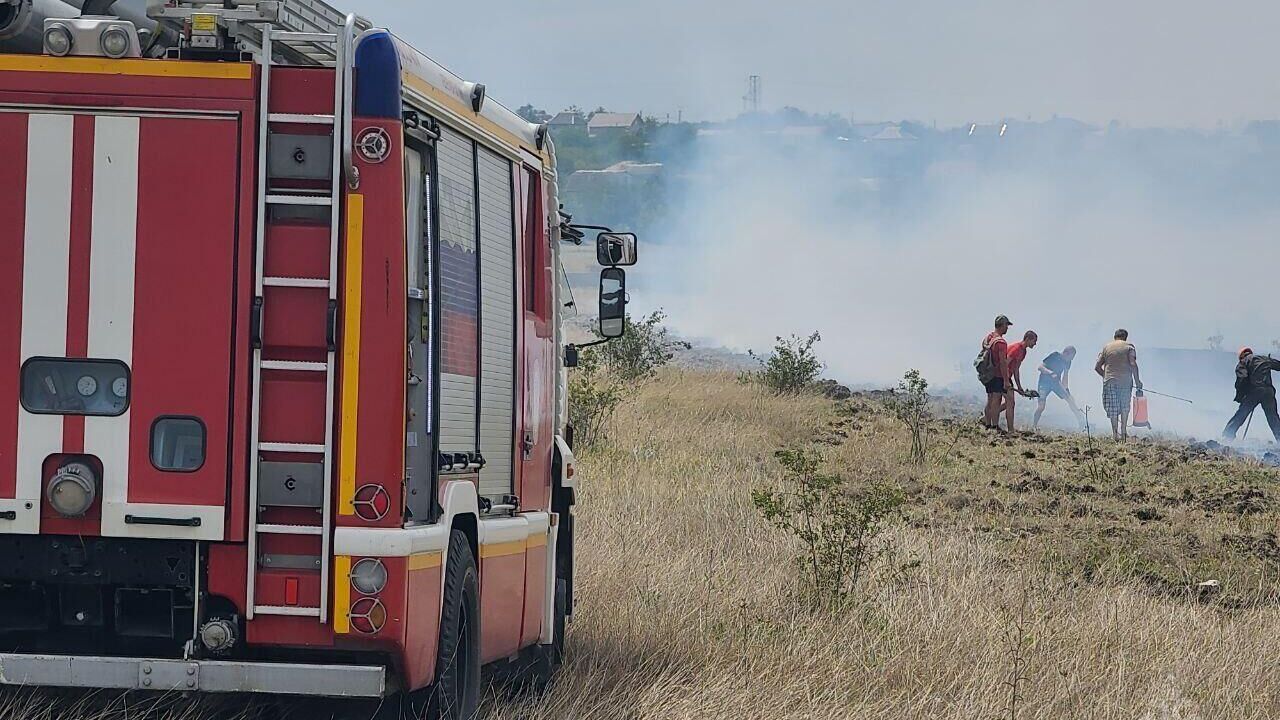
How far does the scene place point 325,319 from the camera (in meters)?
5.75

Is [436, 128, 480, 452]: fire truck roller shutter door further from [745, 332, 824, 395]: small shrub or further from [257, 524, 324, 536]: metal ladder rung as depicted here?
[745, 332, 824, 395]: small shrub

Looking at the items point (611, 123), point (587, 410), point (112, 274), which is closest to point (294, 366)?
point (112, 274)

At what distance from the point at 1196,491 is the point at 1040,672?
30.3 feet

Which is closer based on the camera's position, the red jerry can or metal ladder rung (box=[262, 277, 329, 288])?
metal ladder rung (box=[262, 277, 329, 288])

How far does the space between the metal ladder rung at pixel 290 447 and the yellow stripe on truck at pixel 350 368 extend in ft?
0.29

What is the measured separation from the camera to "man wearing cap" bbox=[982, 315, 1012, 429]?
926 inches

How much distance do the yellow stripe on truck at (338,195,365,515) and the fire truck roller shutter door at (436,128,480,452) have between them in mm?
516

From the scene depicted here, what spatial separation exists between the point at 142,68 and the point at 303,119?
0.54 metres

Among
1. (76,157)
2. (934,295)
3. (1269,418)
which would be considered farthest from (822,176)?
(76,157)

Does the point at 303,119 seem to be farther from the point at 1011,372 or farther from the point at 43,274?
the point at 1011,372

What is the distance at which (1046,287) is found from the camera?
5566 centimetres

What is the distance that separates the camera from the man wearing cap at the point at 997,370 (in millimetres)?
23516

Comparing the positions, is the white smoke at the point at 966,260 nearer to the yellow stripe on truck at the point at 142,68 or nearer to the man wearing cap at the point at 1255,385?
the man wearing cap at the point at 1255,385

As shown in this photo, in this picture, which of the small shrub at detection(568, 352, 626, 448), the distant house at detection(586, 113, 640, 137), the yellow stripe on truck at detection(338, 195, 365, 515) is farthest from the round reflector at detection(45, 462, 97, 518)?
the distant house at detection(586, 113, 640, 137)
